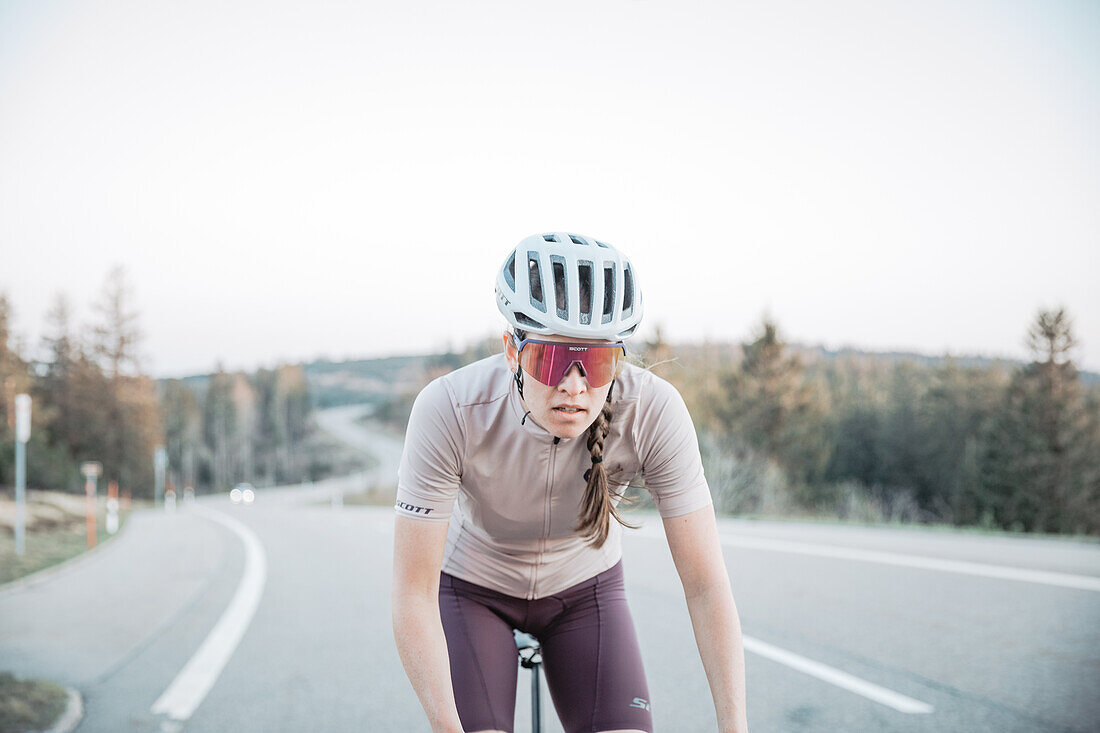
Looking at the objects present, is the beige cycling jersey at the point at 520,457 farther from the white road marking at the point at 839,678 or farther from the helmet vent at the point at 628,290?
the white road marking at the point at 839,678

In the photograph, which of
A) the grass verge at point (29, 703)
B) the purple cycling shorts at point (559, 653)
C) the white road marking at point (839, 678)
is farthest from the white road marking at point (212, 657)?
the white road marking at point (839, 678)

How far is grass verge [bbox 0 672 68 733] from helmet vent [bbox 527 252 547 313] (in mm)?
3880

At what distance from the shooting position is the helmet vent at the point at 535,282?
1.96m

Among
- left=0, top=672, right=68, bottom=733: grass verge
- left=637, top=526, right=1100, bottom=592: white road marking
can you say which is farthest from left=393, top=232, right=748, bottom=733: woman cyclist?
left=637, top=526, right=1100, bottom=592: white road marking

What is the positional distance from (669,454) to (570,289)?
48cm

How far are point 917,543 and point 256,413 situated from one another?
13151 cm

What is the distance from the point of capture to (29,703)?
177 inches

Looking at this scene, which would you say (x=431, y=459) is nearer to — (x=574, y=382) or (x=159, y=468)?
(x=574, y=382)

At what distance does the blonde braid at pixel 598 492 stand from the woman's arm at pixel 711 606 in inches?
7.0

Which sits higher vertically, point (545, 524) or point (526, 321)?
point (526, 321)

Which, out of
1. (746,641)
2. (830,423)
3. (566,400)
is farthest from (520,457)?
(830,423)

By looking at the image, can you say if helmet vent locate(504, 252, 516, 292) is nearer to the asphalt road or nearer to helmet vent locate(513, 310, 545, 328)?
helmet vent locate(513, 310, 545, 328)

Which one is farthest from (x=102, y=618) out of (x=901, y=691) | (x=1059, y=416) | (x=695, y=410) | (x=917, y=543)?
(x=1059, y=416)

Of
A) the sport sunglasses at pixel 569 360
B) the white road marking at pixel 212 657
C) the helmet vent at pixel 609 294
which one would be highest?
the helmet vent at pixel 609 294
